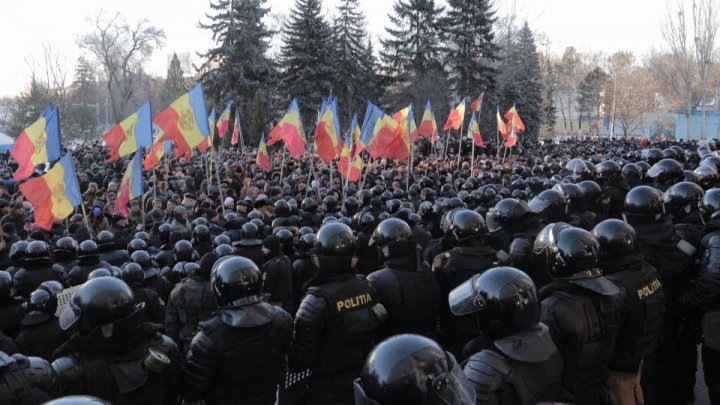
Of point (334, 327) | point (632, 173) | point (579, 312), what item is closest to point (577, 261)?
point (579, 312)

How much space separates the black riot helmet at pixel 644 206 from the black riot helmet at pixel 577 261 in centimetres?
226

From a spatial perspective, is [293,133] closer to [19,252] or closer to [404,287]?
[19,252]

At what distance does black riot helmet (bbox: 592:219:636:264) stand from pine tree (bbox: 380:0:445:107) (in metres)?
42.2

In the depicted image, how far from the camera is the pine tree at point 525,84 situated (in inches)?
2000

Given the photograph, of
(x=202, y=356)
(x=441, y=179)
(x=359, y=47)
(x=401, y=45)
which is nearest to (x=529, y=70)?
(x=401, y=45)

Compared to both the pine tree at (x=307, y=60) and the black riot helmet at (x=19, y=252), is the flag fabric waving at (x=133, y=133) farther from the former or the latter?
the pine tree at (x=307, y=60)

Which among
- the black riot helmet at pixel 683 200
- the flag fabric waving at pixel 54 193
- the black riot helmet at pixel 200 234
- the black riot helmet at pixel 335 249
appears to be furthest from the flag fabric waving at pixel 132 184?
the black riot helmet at pixel 683 200

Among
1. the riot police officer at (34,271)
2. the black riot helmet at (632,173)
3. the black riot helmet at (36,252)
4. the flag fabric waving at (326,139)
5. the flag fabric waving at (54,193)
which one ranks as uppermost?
the flag fabric waving at (326,139)

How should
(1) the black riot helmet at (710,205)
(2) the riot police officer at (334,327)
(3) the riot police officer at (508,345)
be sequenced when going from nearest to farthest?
(3) the riot police officer at (508,345) → (2) the riot police officer at (334,327) → (1) the black riot helmet at (710,205)

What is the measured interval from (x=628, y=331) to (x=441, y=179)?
13.2m

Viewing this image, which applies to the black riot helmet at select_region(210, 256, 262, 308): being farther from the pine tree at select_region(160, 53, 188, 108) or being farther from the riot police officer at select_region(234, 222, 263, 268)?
the pine tree at select_region(160, 53, 188, 108)

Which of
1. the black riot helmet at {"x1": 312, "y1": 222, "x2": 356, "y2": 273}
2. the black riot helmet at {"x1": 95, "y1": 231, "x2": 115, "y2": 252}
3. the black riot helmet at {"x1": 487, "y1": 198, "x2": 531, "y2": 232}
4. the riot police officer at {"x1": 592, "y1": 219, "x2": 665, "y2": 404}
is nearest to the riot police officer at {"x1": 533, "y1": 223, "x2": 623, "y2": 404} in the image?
the riot police officer at {"x1": 592, "y1": 219, "x2": 665, "y2": 404}

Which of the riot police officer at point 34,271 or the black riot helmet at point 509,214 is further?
the black riot helmet at point 509,214

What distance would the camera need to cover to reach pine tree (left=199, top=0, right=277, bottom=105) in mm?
42094
